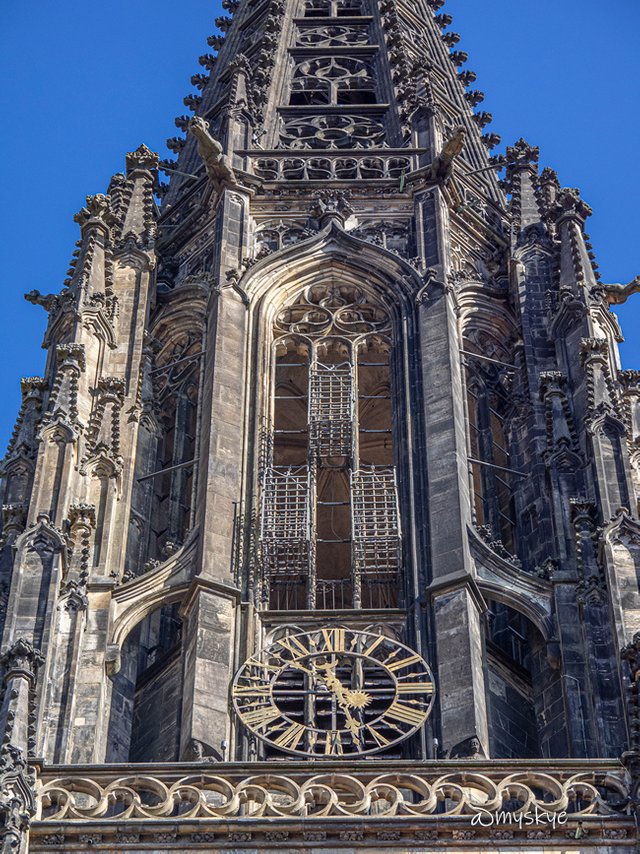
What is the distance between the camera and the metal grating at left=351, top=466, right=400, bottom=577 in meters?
37.2

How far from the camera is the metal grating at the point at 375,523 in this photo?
122ft

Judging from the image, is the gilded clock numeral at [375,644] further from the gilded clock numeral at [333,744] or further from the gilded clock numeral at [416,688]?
the gilded clock numeral at [333,744]

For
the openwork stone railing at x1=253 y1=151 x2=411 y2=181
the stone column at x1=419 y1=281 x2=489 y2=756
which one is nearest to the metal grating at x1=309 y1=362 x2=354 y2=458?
the stone column at x1=419 y1=281 x2=489 y2=756

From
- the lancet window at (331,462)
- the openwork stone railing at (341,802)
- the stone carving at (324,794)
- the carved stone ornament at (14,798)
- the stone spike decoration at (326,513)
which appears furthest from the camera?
the lancet window at (331,462)

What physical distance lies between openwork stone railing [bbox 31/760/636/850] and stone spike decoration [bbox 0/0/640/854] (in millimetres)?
38

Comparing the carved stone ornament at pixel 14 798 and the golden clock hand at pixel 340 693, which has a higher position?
the golden clock hand at pixel 340 693

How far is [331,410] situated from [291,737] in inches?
290

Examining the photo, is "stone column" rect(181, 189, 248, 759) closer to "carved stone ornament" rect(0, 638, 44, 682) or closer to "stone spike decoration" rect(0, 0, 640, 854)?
"stone spike decoration" rect(0, 0, 640, 854)

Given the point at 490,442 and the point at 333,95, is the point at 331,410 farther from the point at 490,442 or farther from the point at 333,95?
the point at 333,95

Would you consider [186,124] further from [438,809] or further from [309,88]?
[438,809]

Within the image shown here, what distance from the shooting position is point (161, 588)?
36.7 metres

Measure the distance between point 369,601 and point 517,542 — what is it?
9.95ft

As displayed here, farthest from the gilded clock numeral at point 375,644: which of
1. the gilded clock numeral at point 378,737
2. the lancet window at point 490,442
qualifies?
the lancet window at point 490,442

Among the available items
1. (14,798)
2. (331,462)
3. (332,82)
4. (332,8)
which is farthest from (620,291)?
(14,798)
